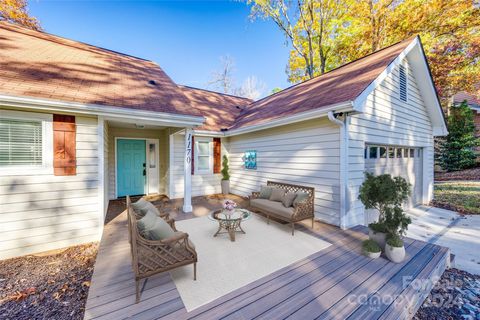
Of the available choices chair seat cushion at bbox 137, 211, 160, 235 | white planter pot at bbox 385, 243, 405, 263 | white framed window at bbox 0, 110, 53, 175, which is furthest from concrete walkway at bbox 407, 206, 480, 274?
white framed window at bbox 0, 110, 53, 175

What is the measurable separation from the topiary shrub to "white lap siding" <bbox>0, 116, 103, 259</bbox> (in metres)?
5.64

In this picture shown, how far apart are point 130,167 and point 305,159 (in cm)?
657

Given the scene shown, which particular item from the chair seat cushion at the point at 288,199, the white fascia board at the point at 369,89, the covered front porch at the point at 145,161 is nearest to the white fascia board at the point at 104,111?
Result: the covered front porch at the point at 145,161

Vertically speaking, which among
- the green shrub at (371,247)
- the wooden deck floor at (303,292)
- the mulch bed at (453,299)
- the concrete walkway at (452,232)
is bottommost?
the mulch bed at (453,299)

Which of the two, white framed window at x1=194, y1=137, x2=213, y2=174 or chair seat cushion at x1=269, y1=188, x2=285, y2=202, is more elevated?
white framed window at x1=194, y1=137, x2=213, y2=174

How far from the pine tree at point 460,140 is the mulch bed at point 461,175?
0.62 m

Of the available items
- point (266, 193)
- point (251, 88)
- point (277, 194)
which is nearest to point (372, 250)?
point (277, 194)

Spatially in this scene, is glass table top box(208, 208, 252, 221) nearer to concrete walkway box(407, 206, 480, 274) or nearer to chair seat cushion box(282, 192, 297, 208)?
chair seat cushion box(282, 192, 297, 208)

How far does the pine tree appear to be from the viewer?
40.4 ft

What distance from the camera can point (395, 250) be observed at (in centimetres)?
306

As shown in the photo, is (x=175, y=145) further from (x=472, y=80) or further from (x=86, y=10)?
(x=472, y=80)

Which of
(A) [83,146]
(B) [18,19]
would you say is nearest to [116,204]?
(A) [83,146]

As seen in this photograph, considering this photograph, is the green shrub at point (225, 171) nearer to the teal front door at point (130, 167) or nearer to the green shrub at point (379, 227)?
the teal front door at point (130, 167)

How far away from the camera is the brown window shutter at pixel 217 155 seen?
27.0 feet
